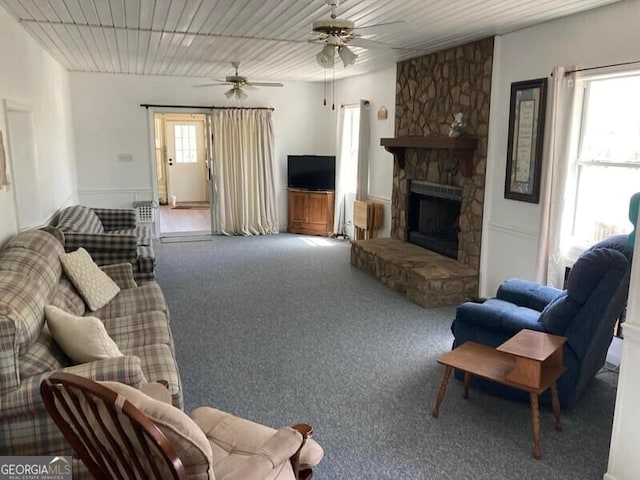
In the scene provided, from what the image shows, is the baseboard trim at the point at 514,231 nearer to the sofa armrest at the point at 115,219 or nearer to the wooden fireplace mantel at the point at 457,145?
the wooden fireplace mantel at the point at 457,145

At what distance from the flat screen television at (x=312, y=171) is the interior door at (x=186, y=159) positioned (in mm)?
4371

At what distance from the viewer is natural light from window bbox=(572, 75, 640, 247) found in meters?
3.59

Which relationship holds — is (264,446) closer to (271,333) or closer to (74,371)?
(74,371)

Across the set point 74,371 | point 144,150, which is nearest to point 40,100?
point 144,150

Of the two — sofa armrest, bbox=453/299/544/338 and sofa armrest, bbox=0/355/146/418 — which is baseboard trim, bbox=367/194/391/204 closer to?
sofa armrest, bbox=453/299/544/338

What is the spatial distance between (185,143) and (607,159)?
10213 millimetres

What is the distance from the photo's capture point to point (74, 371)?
7.02 ft

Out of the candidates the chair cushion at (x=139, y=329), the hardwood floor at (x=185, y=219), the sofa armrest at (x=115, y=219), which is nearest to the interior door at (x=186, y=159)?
the hardwood floor at (x=185, y=219)

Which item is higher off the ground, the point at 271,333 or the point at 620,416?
the point at 620,416

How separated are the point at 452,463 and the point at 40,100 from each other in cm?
497

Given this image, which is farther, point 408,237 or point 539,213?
point 408,237

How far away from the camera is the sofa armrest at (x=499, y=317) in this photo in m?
3.02

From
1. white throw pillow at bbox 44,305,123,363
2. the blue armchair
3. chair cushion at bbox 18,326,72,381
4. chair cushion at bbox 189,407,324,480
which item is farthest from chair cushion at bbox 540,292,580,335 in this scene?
chair cushion at bbox 18,326,72,381

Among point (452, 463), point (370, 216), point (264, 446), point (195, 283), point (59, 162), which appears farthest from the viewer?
point (370, 216)
